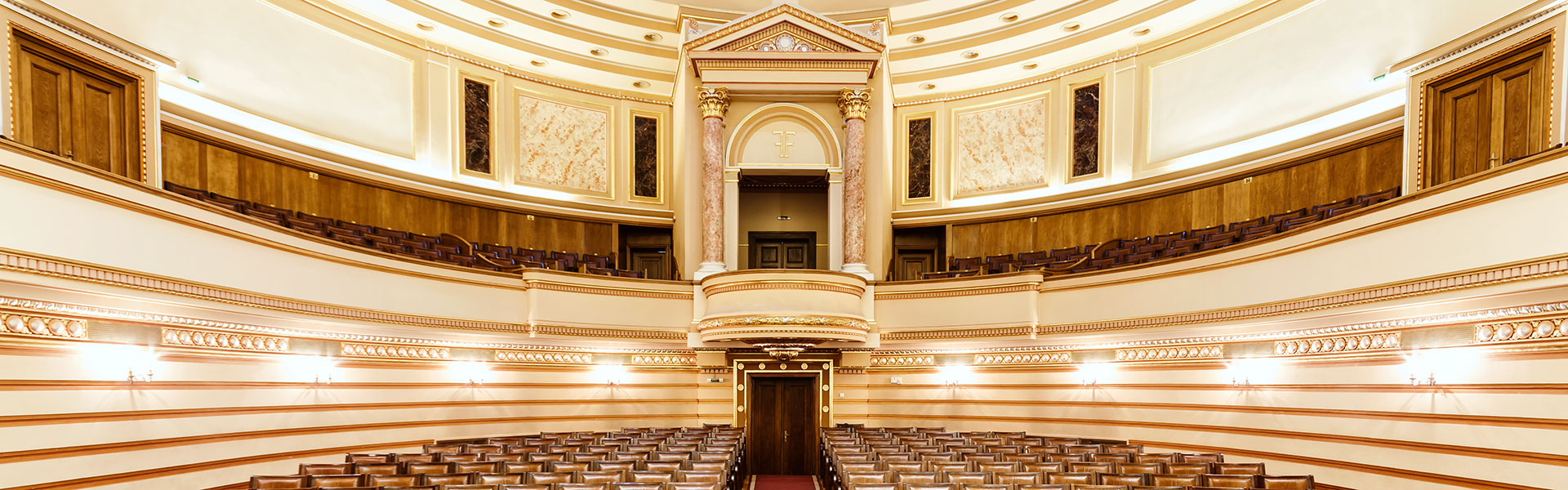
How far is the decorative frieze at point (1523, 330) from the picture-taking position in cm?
606

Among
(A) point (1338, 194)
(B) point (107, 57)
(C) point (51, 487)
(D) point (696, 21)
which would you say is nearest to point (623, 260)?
(D) point (696, 21)

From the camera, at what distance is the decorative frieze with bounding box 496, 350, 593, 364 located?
11.9m

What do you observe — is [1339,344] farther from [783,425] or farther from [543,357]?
[543,357]

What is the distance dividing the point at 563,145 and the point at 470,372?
4929 mm

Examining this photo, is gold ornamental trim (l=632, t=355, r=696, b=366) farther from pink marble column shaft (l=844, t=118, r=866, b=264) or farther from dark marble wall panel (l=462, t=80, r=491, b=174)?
dark marble wall panel (l=462, t=80, r=491, b=174)

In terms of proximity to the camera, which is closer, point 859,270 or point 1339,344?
point 1339,344

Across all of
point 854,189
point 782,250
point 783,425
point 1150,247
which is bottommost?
point 783,425

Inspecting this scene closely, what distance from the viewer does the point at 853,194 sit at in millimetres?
→ 13781

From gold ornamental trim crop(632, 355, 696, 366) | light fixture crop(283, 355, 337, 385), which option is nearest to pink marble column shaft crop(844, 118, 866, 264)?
gold ornamental trim crop(632, 355, 696, 366)

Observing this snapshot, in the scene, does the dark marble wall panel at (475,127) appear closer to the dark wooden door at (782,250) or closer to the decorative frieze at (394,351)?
the decorative frieze at (394,351)

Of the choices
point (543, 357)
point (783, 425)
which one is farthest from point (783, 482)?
point (543, 357)

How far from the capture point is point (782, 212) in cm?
1603

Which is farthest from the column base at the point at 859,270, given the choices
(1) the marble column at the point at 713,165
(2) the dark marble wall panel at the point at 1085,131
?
(2) the dark marble wall panel at the point at 1085,131

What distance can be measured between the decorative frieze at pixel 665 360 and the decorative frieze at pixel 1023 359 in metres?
4.53
